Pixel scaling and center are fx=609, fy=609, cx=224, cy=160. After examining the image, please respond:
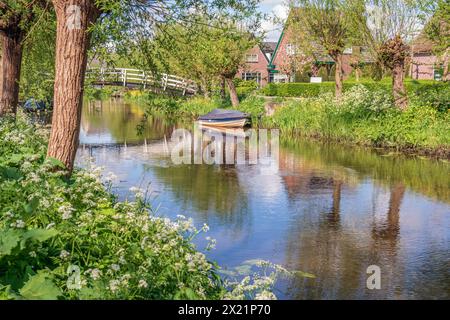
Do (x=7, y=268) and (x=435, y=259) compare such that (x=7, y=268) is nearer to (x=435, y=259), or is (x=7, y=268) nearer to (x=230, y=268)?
(x=230, y=268)

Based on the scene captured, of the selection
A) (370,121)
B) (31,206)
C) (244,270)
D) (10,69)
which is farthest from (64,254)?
(370,121)

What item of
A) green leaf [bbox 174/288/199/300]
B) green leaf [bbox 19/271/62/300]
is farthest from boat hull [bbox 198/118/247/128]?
green leaf [bbox 19/271/62/300]

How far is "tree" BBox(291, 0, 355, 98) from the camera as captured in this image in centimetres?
3073

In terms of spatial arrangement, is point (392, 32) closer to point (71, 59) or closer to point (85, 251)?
point (71, 59)

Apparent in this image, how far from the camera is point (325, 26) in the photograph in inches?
1228

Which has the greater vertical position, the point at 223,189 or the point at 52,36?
the point at 52,36

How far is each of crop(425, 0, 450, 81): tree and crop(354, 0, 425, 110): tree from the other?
131 inches

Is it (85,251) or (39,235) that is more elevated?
(39,235)

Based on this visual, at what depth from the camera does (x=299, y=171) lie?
18.6 m

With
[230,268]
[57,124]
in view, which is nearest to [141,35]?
[57,124]

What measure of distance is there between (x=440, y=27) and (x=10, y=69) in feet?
44.8

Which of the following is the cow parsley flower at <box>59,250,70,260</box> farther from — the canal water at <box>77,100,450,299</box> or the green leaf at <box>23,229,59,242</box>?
the canal water at <box>77,100,450,299</box>
